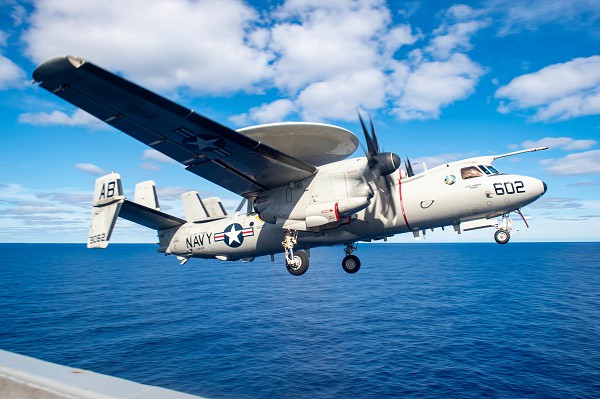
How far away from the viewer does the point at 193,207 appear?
20.2 m

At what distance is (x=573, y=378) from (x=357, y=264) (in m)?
34.1

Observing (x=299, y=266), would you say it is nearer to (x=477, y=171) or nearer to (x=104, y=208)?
(x=477, y=171)

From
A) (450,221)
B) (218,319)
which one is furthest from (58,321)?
(450,221)

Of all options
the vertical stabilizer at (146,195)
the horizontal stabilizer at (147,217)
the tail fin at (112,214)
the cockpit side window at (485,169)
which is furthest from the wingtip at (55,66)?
the cockpit side window at (485,169)

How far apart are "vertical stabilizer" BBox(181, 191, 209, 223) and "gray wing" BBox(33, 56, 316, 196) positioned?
483 cm

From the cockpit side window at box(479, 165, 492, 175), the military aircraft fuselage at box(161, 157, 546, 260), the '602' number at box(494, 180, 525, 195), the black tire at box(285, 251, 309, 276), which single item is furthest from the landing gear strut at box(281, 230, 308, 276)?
the '602' number at box(494, 180, 525, 195)

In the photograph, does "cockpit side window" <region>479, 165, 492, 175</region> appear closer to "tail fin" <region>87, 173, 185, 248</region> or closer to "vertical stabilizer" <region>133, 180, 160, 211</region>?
"tail fin" <region>87, 173, 185, 248</region>

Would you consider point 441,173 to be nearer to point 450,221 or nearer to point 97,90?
point 450,221

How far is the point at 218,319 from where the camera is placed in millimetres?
62250

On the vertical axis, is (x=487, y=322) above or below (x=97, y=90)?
below

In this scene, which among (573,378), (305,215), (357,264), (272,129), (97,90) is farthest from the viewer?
(573,378)

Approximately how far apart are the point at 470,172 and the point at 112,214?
15258mm

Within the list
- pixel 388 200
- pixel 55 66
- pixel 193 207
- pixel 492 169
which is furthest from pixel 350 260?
pixel 55 66

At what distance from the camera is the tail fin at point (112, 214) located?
15.6 meters
